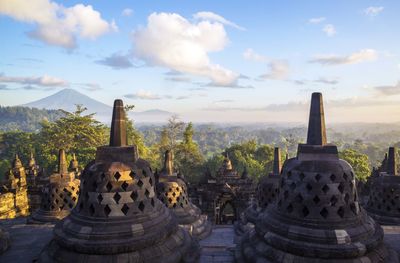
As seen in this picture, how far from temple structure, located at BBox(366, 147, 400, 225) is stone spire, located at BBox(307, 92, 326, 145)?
8225 mm

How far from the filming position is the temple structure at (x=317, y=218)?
6.27 meters

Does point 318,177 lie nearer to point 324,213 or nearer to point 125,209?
point 324,213

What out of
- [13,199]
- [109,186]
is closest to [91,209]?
[109,186]

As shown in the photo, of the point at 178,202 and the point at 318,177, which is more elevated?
the point at 318,177

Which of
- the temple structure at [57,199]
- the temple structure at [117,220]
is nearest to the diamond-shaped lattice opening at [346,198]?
the temple structure at [117,220]

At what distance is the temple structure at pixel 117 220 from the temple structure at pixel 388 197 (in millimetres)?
10478

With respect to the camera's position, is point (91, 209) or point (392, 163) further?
point (392, 163)

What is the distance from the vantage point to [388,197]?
13398mm

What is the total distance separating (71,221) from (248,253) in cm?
456

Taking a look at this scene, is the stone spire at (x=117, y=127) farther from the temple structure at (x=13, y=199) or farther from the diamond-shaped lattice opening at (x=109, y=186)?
the temple structure at (x=13, y=199)

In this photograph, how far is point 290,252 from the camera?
648 centimetres

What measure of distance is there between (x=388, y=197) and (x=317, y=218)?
935 cm

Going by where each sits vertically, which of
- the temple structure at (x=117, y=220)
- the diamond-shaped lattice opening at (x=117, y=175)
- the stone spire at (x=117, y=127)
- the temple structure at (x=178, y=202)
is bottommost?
the temple structure at (x=178, y=202)

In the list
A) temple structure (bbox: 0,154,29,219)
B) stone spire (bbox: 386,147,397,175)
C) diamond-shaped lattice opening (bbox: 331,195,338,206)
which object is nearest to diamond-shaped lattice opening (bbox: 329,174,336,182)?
diamond-shaped lattice opening (bbox: 331,195,338,206)
